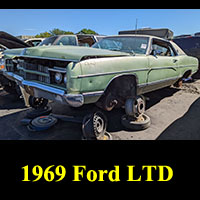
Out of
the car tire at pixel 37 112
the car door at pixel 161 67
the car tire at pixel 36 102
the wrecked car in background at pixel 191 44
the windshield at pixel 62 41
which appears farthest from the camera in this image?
the wrecked car in background at pixel 191 44

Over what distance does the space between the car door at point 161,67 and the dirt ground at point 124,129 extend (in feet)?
1.80

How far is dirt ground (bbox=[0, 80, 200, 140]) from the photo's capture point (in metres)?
2.79

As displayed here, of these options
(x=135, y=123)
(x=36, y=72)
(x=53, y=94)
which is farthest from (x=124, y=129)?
(x=36, y=72)

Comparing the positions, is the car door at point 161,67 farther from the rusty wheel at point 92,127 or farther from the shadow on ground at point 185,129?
the rusty wheel at point 92,127

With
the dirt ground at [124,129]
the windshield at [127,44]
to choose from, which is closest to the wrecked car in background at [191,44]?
the dirt ground at [124,129]

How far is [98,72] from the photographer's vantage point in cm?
223

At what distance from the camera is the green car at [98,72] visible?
6.97 ft

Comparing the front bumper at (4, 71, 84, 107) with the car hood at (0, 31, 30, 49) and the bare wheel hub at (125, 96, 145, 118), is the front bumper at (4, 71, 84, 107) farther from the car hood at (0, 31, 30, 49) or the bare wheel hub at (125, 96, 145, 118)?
the car hood at (0, 31, 30, 49)

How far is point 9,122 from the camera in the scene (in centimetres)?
332

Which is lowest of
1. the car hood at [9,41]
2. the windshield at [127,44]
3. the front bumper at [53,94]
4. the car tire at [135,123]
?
the car tire at [135,123]

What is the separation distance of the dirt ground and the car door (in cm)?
55

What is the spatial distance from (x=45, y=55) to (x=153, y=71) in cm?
199

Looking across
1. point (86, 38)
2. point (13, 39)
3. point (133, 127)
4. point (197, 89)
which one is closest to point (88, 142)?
point (133, 127)

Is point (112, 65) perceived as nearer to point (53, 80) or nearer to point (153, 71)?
point (53, 80)
